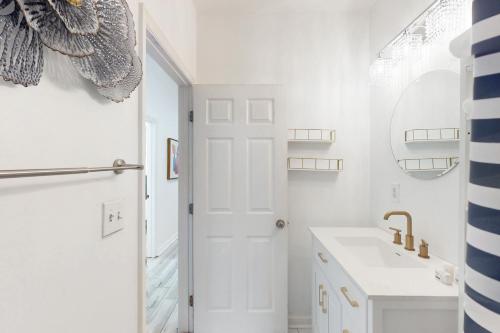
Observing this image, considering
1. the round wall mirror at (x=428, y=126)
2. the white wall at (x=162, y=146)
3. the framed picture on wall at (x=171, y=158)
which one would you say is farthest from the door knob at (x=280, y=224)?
the framed picture on wall at (x=171, y=158)

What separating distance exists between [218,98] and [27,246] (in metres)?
1.69

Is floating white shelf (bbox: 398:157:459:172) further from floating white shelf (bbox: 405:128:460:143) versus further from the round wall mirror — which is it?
floating white shelf (bbox: 405:128:460:143)

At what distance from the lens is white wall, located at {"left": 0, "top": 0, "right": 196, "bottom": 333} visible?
1.82ft

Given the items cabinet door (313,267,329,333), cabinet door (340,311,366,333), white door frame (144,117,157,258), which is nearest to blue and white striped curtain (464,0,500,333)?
cabinet door (340,311,366,333)

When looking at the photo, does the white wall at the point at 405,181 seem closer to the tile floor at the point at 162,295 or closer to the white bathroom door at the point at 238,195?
the white bathroom door at the point at 238,195

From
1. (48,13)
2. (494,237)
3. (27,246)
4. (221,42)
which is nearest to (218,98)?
(221,42)

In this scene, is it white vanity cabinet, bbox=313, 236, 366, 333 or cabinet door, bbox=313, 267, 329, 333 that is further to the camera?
cabinet door, bbox=313, 267, 329, 333

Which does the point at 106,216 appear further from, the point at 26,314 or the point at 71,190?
the point at 26,314

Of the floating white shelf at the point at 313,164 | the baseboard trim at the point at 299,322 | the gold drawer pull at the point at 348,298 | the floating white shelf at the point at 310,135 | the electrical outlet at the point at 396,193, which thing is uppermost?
the floating white shelf at the point at 310,135

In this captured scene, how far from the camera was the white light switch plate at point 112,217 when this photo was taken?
0.87 metres

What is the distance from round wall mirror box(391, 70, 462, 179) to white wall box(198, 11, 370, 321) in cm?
48

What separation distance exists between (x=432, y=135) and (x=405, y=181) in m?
0.38

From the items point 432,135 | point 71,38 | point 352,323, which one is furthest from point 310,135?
point 71,38

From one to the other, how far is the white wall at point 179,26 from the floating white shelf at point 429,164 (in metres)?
1.65
